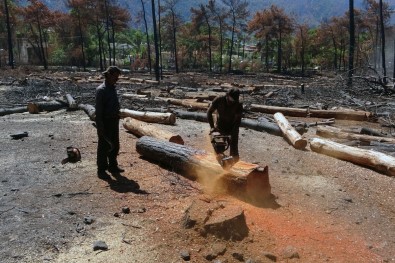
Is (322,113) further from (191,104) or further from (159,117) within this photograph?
(159,117)

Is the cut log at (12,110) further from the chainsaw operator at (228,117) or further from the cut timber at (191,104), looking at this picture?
the chainsaw operator at (228,117)

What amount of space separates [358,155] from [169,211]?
4.51m

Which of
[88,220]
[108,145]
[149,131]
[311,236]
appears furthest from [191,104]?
[311,236]

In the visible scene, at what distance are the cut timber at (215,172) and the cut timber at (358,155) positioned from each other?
9.17 ft

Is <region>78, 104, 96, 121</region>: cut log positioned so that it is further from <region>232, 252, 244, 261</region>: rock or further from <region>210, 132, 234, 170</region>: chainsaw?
<region>232, 252, 244, 261</region>: rock

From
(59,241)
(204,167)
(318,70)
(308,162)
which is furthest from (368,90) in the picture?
(318,70)

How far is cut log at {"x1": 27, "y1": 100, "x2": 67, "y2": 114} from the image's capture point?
1487 cm

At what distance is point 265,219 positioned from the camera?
208 inches

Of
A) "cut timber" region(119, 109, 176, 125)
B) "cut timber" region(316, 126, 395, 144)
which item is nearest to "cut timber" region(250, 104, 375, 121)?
"cut timber" region(316, 126, 395, 144)

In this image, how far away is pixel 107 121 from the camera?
6.70m

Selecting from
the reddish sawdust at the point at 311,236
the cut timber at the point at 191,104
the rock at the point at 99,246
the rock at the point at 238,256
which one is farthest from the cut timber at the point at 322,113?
the rock at the point at 99,246

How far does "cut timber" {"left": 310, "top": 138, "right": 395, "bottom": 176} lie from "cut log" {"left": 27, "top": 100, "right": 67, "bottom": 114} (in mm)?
10444

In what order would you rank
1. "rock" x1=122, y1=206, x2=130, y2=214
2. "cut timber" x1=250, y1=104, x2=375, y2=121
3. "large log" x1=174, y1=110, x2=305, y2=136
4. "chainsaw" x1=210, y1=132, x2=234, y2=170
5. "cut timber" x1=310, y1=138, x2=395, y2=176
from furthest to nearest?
"cut timber" x1=250, y1=104, x2=375, y2=121, "large log" x1=174, y1=110, x2=305, y2=136, "cut timber" x1=310, y1=138, x2=395, y2=176, "chainsaw" x1=210, y1=132, x2=234, y2=170, "rock" x1=122, y1=206, x2=130, y2=214

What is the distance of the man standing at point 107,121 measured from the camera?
655 centimetres
